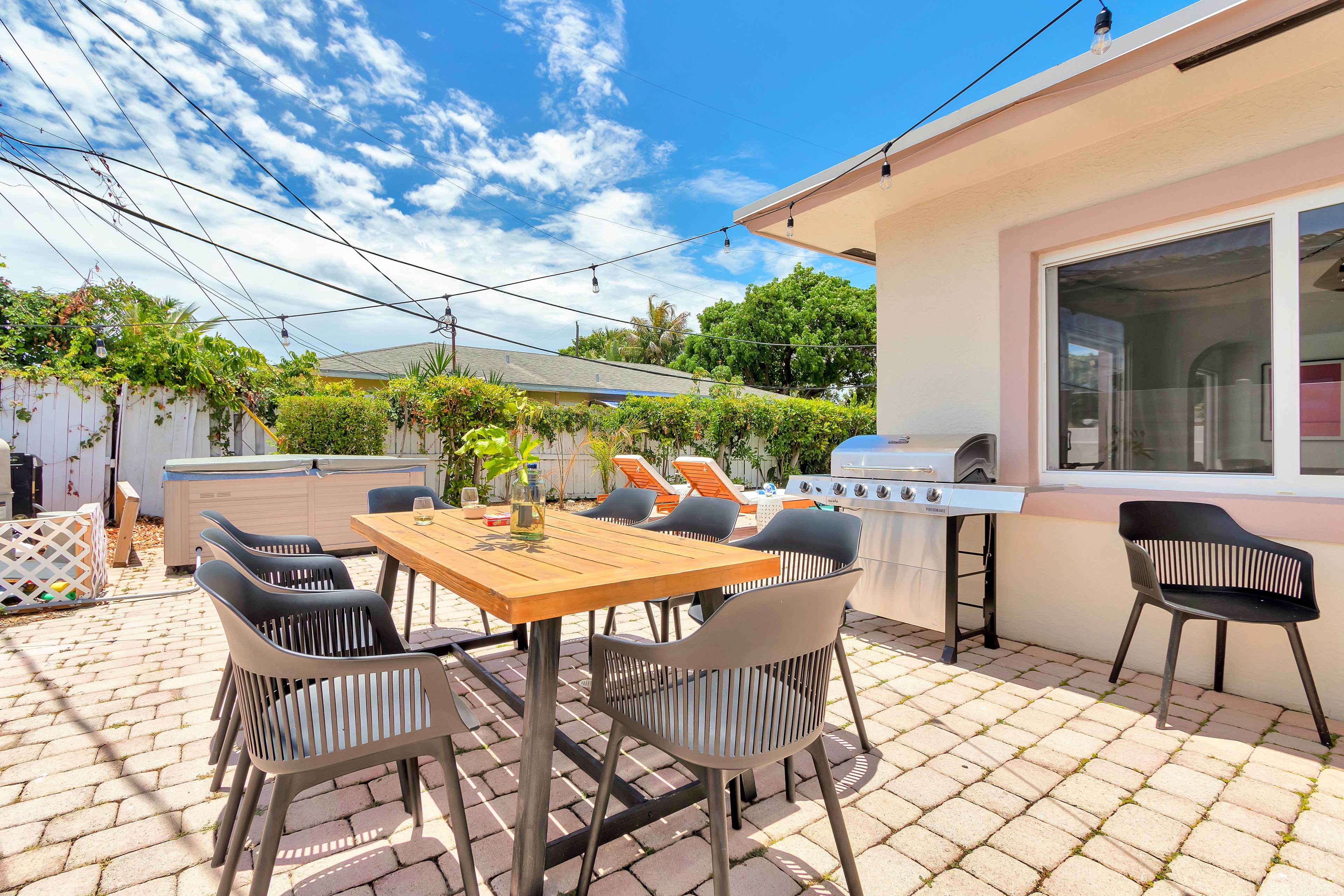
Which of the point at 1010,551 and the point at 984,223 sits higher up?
the point at 984,223

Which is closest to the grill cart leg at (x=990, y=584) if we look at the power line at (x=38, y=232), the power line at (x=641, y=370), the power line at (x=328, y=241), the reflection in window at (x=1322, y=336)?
the reflection in window at (x=1322, y=336)

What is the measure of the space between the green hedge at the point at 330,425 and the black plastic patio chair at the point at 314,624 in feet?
18.6

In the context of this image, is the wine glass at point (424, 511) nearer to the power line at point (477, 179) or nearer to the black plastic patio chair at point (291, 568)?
the black plastic patio chair at point (291, 568)

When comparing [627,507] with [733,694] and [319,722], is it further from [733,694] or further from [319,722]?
[319,722]

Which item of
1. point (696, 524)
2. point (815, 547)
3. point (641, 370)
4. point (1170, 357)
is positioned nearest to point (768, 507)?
point (696, 524)

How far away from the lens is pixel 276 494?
5406 millimetres

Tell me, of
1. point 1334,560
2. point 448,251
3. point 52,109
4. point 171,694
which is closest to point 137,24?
point 52,109

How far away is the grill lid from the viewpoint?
3.38 metres

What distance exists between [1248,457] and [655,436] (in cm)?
805

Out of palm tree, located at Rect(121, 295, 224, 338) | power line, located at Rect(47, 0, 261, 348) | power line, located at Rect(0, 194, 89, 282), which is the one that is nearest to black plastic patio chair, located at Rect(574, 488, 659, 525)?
A: power line, located at Rect(47, 0, 261, 348)

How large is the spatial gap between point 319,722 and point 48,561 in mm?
4356

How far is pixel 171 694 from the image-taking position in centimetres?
269

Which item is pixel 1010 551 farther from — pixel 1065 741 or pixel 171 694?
pixel 171 694

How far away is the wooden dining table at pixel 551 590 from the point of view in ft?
4.68
